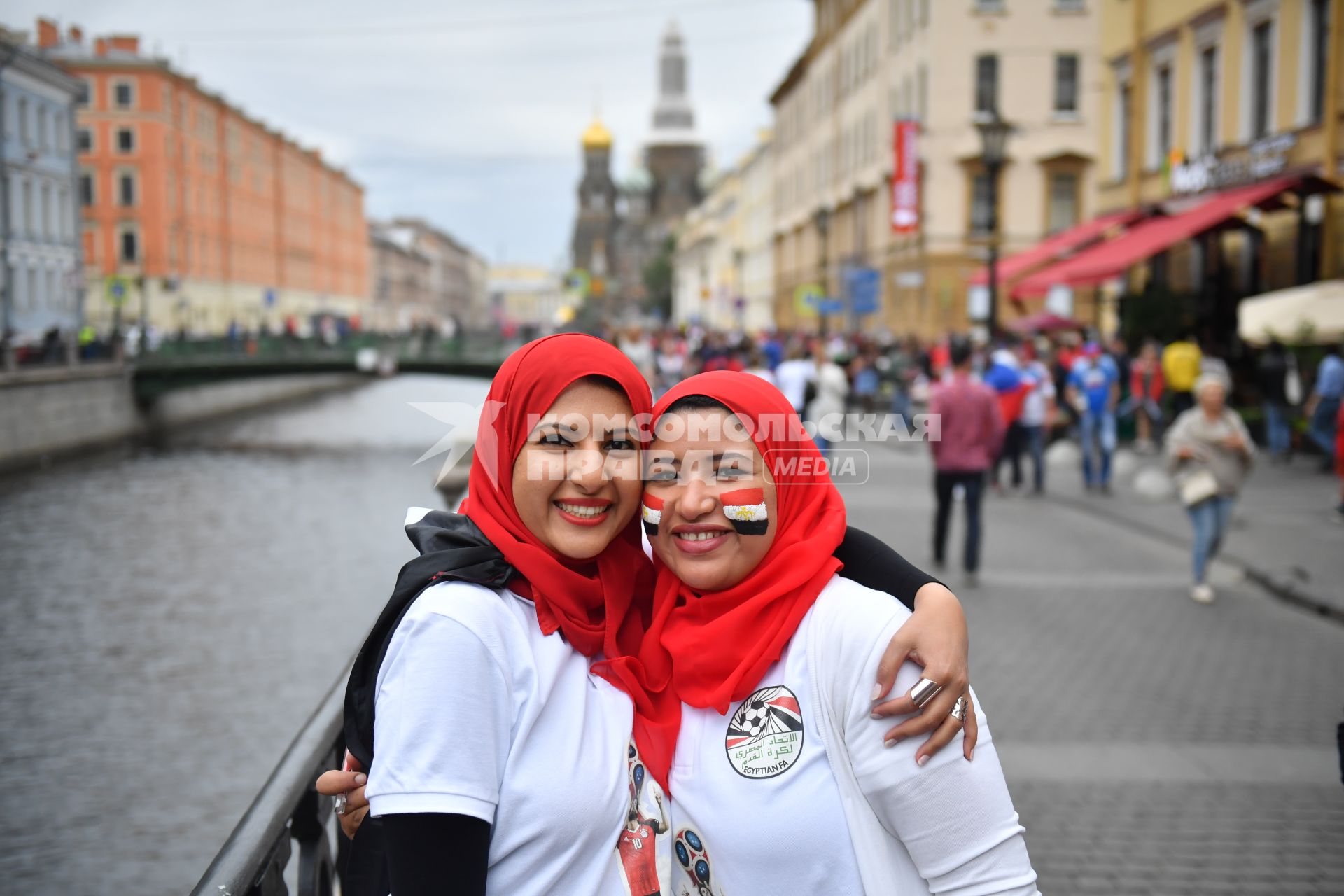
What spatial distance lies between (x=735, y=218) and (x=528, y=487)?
3364 inches

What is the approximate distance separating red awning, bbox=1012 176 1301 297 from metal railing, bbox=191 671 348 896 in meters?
18.5

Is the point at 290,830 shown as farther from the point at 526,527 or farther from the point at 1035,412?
the point at 1035,412

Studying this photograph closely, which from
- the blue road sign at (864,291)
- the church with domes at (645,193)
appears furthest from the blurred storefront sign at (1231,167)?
the church with domes at (645,193)

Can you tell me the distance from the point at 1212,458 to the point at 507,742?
8760 millimetres

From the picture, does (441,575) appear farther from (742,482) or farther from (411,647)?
(742,482)

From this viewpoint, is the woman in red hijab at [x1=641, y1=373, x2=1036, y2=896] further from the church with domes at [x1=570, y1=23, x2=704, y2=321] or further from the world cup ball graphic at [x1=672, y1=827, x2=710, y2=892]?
the church with domes at [x1=570, y1=23, x2=704, y2=321]

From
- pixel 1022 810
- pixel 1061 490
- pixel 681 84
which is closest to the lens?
pixel 1022 810

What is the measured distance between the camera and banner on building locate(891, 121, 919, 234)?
35.8m

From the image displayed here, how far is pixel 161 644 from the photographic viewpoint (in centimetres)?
1336

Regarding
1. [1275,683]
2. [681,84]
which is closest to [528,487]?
[1275,683]

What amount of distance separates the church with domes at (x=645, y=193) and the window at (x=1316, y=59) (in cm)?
12365

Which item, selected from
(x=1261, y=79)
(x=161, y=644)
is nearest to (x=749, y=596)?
(x=161, y=644)

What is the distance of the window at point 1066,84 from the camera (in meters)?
37.5

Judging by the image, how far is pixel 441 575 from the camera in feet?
6.50
